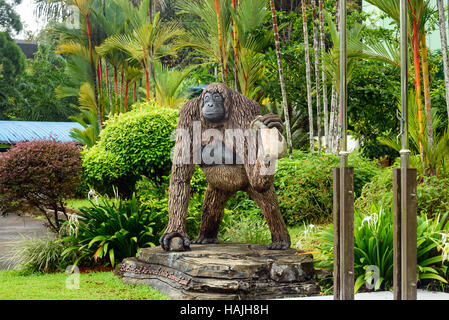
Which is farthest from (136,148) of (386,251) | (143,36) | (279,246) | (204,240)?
(143,36)

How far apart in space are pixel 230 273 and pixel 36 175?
3.60 metres

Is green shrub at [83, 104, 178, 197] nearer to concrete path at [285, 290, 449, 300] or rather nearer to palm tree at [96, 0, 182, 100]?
concrete path at [285, 290, 449, 300]

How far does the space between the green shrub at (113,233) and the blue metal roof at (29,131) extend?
1043cm

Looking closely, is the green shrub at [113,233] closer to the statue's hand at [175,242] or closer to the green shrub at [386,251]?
the statue's hand at [175,242]

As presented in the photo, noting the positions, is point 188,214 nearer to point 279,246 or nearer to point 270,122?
point 279,246

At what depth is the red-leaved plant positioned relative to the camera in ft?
21.9

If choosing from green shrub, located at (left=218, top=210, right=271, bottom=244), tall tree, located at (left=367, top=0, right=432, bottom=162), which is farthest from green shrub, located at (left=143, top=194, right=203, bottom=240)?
tall tree, located at (left=367, top=0, right=432, bottom=162)

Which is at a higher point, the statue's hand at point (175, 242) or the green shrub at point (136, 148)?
the green shrub at point (136, 148)

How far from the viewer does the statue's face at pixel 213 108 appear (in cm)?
472

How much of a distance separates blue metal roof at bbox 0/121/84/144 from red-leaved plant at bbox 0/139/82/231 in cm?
941

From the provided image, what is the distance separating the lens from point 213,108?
4.72 m

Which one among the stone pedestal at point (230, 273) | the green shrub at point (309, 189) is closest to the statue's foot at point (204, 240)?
the stone pedestal at point (230, 273)
